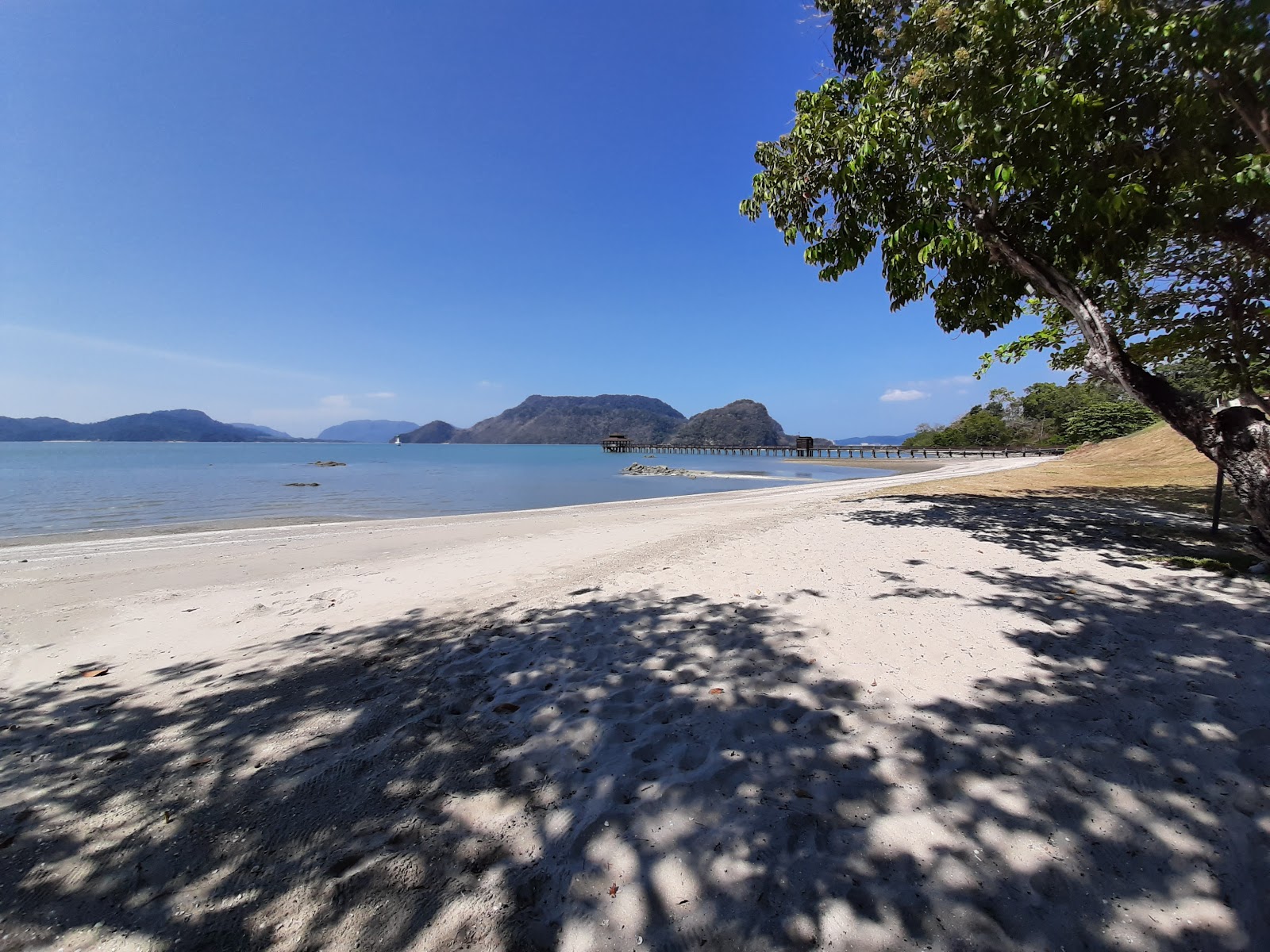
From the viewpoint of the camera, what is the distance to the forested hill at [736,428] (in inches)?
5837

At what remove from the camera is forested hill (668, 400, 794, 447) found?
5837 inches

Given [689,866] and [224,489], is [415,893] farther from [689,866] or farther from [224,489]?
[224,489]

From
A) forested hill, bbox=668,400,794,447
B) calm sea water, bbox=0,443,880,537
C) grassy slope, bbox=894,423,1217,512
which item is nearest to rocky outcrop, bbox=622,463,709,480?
calm sea water, bbox=0,443,880,537

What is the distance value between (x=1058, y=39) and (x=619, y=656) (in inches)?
331

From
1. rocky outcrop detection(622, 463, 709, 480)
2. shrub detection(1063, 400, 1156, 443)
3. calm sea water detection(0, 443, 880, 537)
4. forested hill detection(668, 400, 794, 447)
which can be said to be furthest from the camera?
forested hill detection(668, 400, 794, 447)

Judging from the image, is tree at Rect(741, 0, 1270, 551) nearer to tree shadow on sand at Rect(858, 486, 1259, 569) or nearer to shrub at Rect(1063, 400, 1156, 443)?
tree shadow on sand at Rect(858, 486, 1259, 569)

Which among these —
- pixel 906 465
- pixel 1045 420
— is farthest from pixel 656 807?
pixel 1045 420

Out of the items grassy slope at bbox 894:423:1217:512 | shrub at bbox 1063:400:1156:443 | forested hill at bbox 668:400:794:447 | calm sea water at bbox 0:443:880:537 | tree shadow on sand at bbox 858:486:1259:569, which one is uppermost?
forested hill at bbox 668:400:794:447

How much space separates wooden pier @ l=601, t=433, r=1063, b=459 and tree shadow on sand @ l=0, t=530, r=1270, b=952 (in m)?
52.7

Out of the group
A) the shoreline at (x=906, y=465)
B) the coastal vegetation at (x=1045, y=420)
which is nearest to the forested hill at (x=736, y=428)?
the coastal vegetation at (x=1045, y=420)

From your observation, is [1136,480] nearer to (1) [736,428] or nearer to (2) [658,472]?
(2) [658,472]

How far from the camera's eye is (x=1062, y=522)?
7914 millimetres

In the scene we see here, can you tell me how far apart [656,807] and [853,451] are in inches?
3237

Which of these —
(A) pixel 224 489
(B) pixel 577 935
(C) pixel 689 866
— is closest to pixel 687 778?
(C) pixel 689 866
